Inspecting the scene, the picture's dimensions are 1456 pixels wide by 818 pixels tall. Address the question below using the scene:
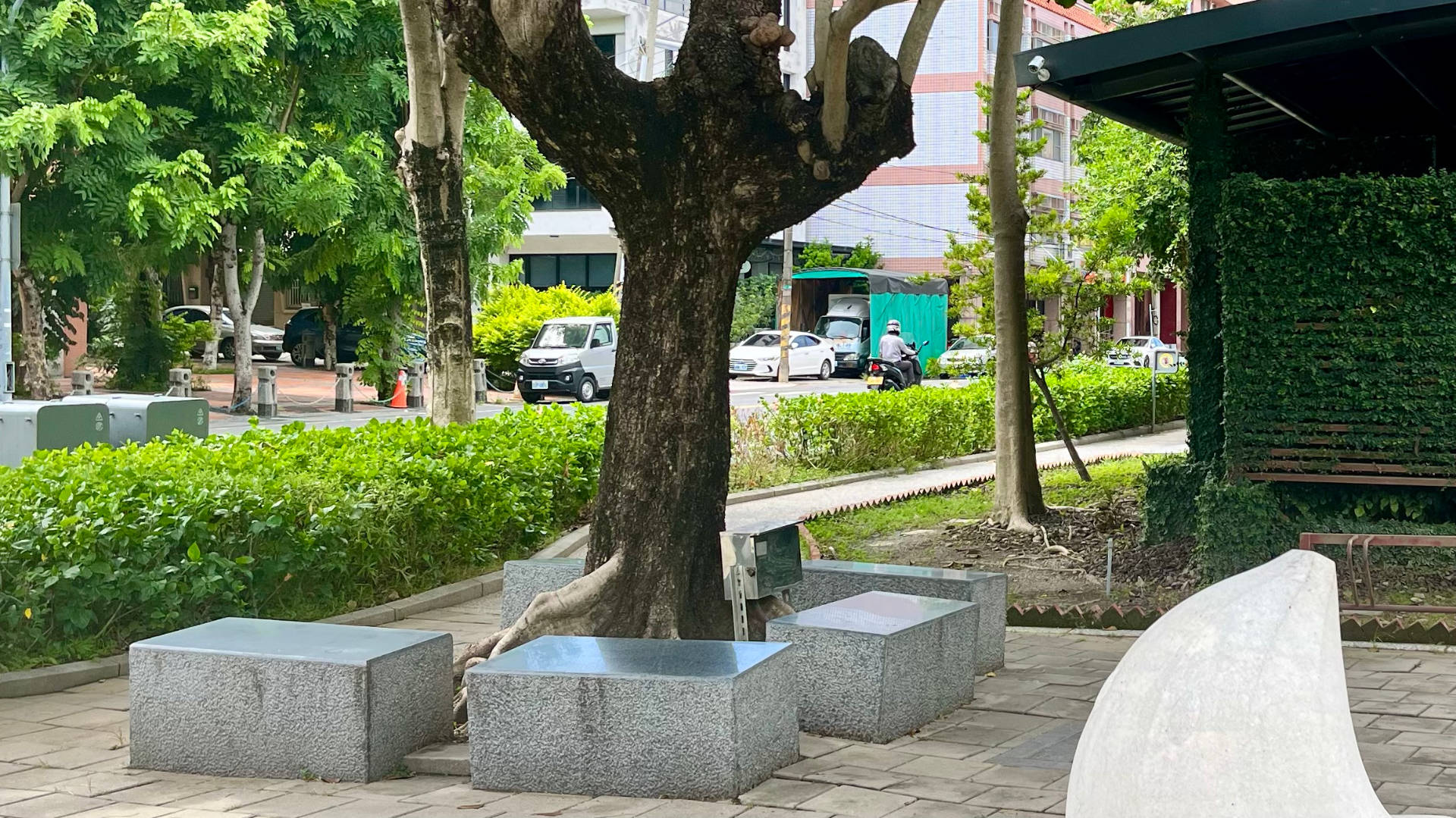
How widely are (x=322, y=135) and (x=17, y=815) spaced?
2290 centimetres

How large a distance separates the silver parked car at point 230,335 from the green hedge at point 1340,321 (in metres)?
34.9

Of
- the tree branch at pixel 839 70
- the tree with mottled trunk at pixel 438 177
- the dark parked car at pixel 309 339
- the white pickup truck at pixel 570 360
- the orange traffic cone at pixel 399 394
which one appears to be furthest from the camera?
the dark parked car at pixel 309 339

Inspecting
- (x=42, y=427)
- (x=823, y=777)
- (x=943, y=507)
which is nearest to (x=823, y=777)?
(x=823, y=777)

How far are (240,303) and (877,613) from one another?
74.6 feet

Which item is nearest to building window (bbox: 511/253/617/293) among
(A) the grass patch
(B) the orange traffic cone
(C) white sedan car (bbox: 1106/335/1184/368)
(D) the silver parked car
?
(D) the silver parked car

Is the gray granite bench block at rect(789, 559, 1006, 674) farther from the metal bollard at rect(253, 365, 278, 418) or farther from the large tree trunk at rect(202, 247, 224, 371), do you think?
the large tree trunk at rect(202, 247, 224, 371)

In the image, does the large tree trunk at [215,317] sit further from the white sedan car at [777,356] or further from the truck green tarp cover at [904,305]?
the truck green tarp cover at [904,305]

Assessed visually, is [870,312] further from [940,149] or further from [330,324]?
[330,324]

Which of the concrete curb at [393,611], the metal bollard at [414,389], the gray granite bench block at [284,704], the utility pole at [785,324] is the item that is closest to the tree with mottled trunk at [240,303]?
the metal bollard at [414,389]

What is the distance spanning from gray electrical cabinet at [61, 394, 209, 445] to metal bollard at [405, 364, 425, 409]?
17.8 meters

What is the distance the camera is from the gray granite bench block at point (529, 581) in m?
7.80

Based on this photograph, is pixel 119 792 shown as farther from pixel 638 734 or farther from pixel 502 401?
pixel 502 401

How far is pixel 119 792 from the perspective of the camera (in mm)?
5566

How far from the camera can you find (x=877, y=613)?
22.1 feet
